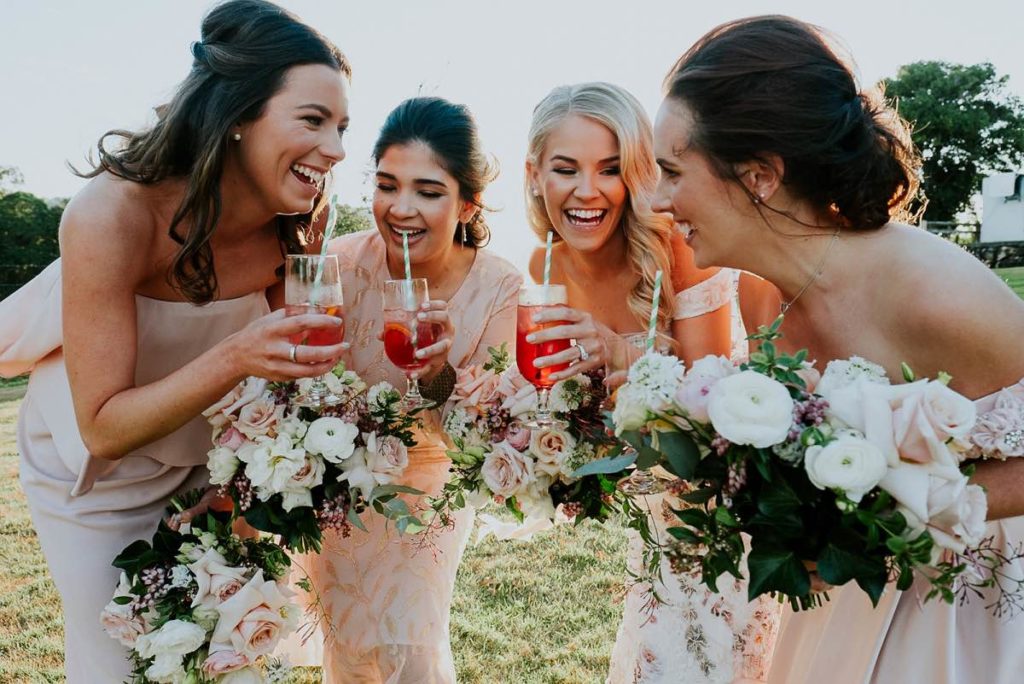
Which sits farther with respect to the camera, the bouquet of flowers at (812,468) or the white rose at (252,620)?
the white rose at (252,620)

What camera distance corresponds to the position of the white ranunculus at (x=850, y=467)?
191 cm

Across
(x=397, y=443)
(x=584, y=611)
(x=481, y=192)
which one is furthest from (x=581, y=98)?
(x=584, y=611)

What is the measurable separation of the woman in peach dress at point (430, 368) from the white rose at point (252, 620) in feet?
2.71

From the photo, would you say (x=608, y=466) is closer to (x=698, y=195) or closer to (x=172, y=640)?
(x=698, y=195)

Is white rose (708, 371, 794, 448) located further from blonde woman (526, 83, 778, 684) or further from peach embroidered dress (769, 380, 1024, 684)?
blonde woman (526, 83, 778, 684)

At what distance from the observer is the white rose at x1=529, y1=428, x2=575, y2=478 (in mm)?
2910

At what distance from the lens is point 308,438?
9.37 ft

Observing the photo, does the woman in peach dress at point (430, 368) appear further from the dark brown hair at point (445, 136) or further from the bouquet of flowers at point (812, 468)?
the bouquet of flowers at point (812, 468)

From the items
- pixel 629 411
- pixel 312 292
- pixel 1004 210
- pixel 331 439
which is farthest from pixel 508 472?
pixel 1004 210

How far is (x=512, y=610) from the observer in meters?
5.62

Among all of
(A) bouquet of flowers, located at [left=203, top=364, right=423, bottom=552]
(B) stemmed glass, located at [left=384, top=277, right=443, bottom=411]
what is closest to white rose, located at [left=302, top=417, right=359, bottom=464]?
(A) bouquet of flowers, located at [left=203, top=364, right=423, bottom=552]

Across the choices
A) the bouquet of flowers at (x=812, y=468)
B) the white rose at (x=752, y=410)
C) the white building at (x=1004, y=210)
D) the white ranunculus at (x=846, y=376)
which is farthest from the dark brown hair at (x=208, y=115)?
the white building at (x=1004, y=210)

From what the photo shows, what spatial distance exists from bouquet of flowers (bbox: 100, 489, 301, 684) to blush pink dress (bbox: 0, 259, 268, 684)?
291 mm

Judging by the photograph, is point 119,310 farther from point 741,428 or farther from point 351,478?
point 741,428
